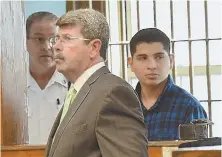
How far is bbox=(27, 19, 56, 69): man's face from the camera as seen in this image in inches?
150

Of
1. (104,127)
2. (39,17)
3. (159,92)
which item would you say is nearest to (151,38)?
(159,92)

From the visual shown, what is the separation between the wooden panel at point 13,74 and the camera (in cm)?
327

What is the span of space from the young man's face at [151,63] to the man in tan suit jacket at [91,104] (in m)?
0.80

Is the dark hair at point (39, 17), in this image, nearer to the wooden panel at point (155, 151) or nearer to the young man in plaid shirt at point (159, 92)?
the young man in plaid shirt at point (159, 92)

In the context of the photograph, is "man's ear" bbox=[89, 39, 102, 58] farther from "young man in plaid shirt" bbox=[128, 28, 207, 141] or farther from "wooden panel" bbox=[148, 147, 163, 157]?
"young man in plaid shirt" bbox=[128, 28, 207, 141]

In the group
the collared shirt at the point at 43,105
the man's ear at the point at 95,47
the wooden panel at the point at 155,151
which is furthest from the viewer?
Answer: the collared shirt at the point at 43,105

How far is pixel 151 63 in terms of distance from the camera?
10.7ft

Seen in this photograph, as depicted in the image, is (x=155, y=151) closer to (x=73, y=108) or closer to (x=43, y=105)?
(x=73, y=108)

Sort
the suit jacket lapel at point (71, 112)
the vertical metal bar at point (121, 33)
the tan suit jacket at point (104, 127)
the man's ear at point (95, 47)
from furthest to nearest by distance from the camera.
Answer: the vertical metal bar at point (121, 33) → the man's ear at point (95, 47) → the suit jacket lapel at point (71, 112) → the tan suit jacket at point (104, 127)

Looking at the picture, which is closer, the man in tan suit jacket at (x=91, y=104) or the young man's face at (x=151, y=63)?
the man in tan suit jacket at (x=91, y=104)

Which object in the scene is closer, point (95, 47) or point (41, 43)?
point (95, 47)

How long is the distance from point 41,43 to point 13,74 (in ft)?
1.53

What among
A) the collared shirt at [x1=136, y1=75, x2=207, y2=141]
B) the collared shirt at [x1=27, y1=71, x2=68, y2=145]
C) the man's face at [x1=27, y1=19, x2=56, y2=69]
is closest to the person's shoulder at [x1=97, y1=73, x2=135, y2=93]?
the collared shirt at [x1=136, y1=75, x2=207, y2=141]

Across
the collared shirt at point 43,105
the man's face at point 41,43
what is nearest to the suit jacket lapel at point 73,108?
the collared shirt at point 43,105
